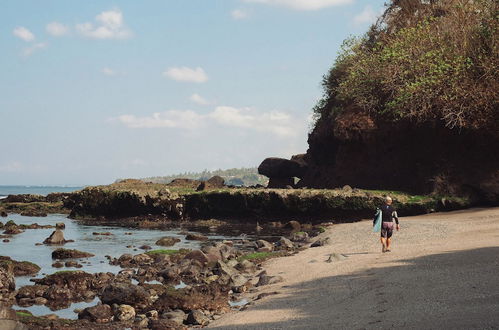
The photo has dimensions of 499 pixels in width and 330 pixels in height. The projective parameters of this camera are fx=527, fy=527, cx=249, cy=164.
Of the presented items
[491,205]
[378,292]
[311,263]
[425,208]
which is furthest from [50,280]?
[491,205]

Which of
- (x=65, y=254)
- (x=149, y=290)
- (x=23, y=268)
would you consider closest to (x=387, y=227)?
(x=149, y=290)

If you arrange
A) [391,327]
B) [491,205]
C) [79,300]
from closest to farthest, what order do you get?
[391,327] < [79,300] < [491,205]

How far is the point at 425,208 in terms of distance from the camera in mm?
44531

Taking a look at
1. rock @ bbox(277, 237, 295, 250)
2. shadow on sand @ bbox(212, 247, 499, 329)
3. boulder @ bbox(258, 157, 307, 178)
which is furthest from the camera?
boulder @ bbox(258, 157, 307, 178)

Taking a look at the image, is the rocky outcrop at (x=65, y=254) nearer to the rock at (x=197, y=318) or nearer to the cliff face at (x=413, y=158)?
the rock at (x=197, y=318)

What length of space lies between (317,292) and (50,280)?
12054mm

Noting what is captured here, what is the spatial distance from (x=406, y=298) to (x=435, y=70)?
3346 cm

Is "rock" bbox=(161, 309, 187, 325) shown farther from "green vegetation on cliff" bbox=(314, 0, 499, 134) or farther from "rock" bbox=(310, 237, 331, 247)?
"green vegetation on cliff" bbox=(314, 0, 499, 134)

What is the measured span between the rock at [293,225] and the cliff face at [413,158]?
9545 millimetres

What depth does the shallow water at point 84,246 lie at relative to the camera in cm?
2684

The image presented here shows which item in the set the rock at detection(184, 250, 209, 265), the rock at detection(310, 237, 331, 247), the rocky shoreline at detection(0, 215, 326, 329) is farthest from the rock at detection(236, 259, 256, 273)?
the rock at detection(310, 237, 331, 247)

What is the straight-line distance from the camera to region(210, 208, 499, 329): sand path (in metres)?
13.4

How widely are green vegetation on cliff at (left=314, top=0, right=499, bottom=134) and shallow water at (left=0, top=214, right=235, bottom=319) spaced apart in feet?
Result: 67.0

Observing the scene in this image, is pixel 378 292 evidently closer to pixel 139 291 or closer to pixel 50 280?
pixel 139 291
